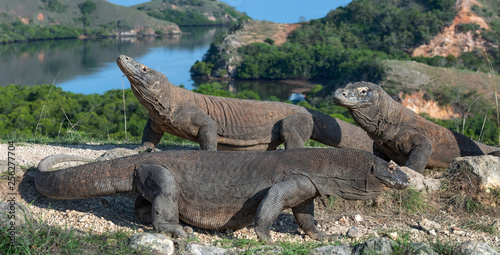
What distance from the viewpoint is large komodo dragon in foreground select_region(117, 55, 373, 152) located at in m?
7.15

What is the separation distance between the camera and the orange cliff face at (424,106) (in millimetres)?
53750

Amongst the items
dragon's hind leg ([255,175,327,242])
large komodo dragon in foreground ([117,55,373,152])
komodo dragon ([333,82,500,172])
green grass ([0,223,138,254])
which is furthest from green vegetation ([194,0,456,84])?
green grass ([0,223,138,254])

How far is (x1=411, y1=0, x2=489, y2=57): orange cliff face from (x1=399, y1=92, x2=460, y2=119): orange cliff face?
31816 millimetres

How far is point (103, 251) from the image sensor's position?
4.09 meters

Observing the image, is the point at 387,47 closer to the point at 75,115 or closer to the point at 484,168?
the point at 75,115

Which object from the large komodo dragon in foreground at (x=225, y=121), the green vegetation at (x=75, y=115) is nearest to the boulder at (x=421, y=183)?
the large komodo dragon in foreground at (x=225, y=121)

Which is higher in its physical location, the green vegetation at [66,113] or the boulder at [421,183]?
the boulder at [421,183]

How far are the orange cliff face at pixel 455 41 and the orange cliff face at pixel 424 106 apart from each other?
31816 millimetres

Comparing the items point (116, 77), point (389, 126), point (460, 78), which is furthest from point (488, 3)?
point (389, 126)

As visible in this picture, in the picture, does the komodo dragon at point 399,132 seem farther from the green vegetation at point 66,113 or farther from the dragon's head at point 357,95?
the green vegetation at point 66,113

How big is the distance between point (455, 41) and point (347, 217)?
86.0 meters

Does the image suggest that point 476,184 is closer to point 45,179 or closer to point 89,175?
point 89,175

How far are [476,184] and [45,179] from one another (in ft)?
16.4

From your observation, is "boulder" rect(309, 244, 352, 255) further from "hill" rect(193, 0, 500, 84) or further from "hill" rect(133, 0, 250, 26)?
"hill" rect(133, 0, 250, 26)
